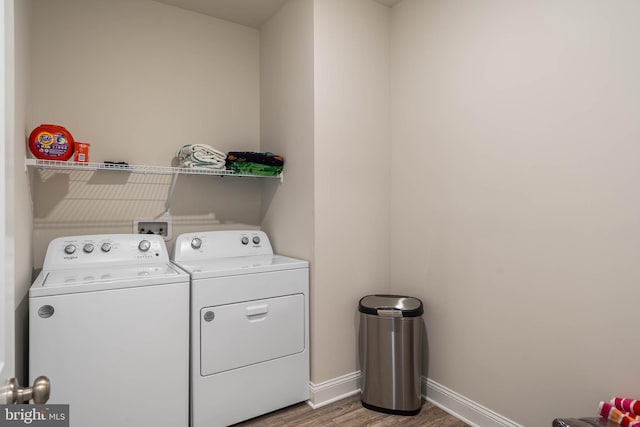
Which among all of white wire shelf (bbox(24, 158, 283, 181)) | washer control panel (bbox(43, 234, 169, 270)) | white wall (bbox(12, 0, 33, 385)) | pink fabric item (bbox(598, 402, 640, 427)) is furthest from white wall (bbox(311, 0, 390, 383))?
white wall (bbox(12, 0, 33, 385))

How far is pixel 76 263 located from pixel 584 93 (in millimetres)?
2462

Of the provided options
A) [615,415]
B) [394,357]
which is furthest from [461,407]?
[615,415]

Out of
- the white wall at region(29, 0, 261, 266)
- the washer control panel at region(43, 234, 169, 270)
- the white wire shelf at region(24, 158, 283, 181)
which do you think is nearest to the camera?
the white wire shelf at region(24, 158, 283, 181)

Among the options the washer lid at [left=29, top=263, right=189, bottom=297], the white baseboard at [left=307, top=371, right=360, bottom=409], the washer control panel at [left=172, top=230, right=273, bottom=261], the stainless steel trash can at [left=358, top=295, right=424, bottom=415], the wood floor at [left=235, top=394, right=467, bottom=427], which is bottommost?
the wood floor at [left=235, top=394, right=467, bottom=427]

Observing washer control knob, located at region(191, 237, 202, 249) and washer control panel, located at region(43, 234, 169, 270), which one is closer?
washer control panel, located at region(43, 234, 169, 270)

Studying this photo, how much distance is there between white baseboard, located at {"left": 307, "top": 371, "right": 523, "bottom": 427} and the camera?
1.74 metres

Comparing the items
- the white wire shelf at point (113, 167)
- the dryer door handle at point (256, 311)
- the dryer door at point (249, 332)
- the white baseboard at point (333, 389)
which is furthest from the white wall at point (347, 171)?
the white wire shelf at point (113, 167)

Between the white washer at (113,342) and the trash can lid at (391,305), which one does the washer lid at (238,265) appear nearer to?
the white washer at (113,342)

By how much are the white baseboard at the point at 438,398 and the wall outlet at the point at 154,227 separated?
1.31 m

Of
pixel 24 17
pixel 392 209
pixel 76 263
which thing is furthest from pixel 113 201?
pixel 392 209

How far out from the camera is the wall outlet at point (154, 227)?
222 cm

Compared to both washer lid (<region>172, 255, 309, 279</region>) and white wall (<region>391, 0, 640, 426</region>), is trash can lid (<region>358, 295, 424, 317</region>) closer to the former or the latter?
white wall (<region>391, 0, 640, 426</region>)

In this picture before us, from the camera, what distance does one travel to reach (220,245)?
2.26 meters

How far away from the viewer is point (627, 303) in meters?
1.30
